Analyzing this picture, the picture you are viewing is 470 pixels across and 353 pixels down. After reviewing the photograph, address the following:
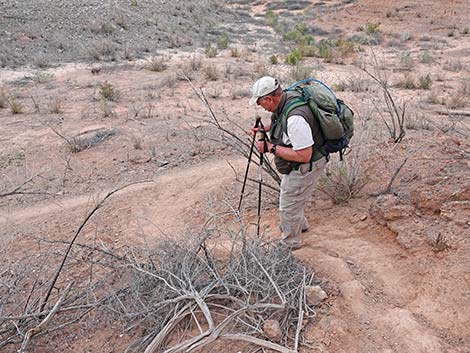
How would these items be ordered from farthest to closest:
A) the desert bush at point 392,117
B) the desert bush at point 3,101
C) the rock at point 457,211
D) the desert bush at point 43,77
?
the desert bush at point 43,77
the desert bush at point 3,101
the desert bush at point 392,117
the rock at point 457,211

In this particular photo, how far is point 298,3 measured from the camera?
23.8 m

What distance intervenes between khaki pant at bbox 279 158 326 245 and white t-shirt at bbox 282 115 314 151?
1.09ft

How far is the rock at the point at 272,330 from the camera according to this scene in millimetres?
2514

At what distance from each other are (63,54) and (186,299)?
1158 centimetres

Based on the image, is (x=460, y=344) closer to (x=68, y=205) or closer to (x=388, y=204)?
(x=388, y=204)

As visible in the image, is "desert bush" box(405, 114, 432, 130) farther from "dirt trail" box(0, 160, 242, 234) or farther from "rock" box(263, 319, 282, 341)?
"rock" box(263, 319, 282, 341)

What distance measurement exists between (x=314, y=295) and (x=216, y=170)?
3.12 meters

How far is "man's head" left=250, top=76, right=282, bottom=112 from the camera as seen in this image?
10.1ft

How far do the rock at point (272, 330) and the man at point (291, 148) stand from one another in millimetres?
1164

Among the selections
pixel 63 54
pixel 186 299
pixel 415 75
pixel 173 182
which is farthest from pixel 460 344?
A: pixel 63 54

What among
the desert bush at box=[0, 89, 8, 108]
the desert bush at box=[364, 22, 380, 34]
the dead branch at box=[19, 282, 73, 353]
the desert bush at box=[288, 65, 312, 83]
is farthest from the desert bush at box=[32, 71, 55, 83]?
the desert bush at box=[364, 22, 380, 34]

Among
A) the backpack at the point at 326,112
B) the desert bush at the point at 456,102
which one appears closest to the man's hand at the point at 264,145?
the backpack at the point at 326,112

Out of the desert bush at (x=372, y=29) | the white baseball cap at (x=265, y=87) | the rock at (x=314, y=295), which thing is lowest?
the rock at (x=314, y=295)

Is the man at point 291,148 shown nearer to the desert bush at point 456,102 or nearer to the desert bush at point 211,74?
the desert bush at point 456,102
